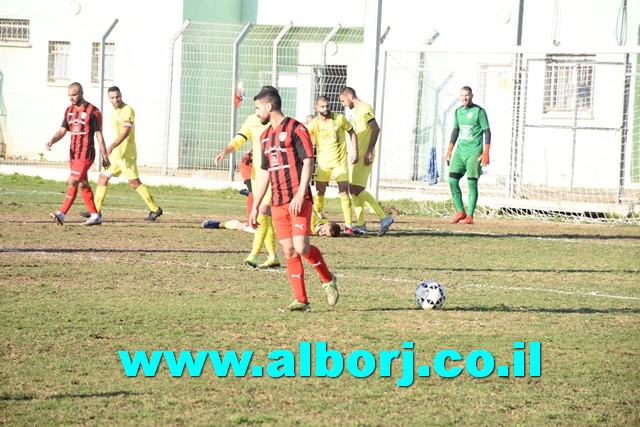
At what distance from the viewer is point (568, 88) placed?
24.4 metres

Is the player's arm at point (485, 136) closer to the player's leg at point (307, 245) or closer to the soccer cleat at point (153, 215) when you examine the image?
the soccer cleat at point (153, 215)

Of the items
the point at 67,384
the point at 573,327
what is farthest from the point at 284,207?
the point at 67,384

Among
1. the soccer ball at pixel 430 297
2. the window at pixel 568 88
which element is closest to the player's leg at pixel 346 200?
the soccer ball at pixel 430 297

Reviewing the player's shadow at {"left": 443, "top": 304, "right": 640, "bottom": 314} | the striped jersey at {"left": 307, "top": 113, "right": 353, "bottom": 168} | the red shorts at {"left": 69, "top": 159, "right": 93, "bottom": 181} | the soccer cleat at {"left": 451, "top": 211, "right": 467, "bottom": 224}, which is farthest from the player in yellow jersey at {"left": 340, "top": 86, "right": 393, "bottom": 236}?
the player's shadow at {"left": 443, "top": 304, "right": 640, "bottom": 314}

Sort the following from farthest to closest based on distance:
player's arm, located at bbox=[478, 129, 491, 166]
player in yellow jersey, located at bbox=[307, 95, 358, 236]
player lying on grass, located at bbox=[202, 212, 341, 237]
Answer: player's arm, located at bbox=[478, 129, 491, 166] → player lying on grass, located at bbox=[202, 212, 341, 237] → player in yellow jersey, located at bbox=[307, 95, 358, 236]

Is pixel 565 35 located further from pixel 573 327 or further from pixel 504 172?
pixel 573 327

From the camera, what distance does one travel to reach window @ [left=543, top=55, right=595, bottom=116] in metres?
23.6

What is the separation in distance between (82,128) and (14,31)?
1664 cm

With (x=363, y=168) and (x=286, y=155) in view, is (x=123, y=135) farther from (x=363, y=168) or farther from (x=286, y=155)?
(x=286, y=155)

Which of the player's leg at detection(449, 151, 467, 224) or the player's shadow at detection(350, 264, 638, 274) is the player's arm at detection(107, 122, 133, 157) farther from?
the player's shadow at detection(350, 264, 638, 274)

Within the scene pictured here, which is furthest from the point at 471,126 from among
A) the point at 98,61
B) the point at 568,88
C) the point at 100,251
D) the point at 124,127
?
the point at 98,61

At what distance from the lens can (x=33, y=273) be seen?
10.7 m

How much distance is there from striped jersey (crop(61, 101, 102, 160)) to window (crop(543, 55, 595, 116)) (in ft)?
37.5

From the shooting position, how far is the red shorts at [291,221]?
8.86 meters
